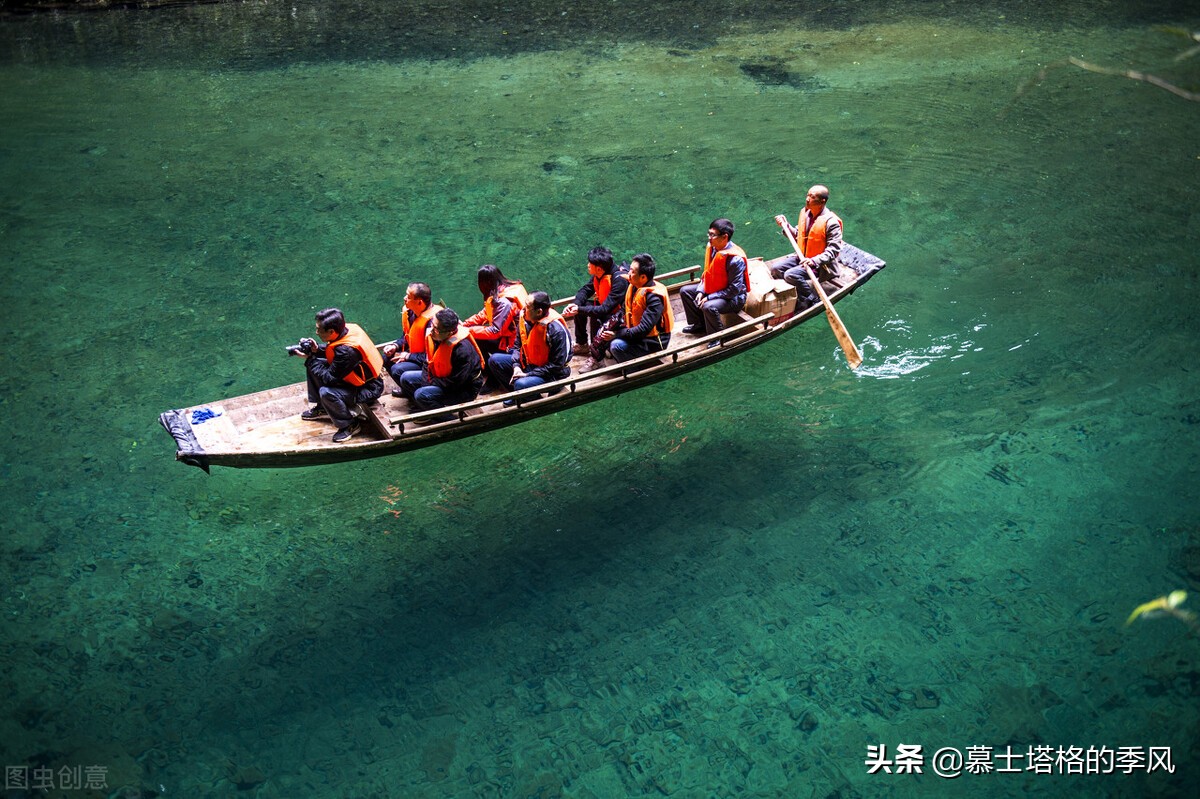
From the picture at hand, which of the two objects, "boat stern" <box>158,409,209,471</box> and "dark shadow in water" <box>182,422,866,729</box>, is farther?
"boat stern" <box>158,409,209,471</box>

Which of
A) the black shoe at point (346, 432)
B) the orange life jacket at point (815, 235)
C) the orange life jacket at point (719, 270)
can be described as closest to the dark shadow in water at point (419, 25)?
the orange life jacket at point (815, 235)

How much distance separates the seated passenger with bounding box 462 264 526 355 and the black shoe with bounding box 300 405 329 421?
120 cm

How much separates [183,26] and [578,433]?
10.4 m

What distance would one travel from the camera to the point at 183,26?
14.6m

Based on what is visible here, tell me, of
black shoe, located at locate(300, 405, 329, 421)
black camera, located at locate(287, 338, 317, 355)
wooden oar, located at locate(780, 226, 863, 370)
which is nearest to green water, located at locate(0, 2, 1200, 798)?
wooden oar, located at locate(780, 226, 863, 370)

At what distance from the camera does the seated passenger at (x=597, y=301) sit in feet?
25.5

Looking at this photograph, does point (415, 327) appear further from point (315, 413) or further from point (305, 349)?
point (315, 413)

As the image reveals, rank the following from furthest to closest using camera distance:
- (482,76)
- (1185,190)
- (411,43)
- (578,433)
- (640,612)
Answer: (411,43)
(482,76)
(1185,190)
(578,433)
(640,612)

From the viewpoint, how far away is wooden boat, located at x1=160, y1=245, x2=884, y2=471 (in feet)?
21.5

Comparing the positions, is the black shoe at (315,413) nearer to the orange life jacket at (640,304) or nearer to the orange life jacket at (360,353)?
the orange life jacket at (360,353)

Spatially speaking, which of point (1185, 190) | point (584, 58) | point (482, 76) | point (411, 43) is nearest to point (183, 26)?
point (411, 43)

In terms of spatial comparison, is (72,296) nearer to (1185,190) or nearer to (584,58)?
(584,58)

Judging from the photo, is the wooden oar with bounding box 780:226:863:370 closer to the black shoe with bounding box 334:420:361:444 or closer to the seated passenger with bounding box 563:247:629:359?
the seated passenger with bounding box 563:247:629:359

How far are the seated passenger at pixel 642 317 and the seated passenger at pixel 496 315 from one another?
2.28 ft
